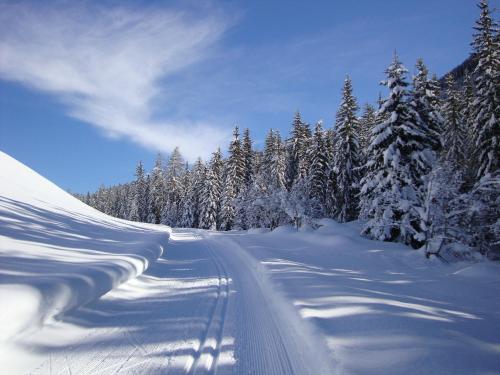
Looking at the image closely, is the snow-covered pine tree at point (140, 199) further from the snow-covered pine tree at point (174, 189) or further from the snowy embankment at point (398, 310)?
the snowy embankment at point (398, 310)

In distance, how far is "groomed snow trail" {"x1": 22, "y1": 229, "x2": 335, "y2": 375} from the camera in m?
3.85

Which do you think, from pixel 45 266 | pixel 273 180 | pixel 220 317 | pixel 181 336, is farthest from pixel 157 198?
pixel 181 336

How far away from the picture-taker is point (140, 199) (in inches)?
2709

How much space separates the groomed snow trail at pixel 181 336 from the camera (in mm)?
3846

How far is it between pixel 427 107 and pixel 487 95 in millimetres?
4290

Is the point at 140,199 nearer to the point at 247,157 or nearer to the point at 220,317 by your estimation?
the point at 247,157

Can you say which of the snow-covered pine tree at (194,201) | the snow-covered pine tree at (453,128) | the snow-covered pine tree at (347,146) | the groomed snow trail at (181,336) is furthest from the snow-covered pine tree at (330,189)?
the groomed snow trail at (181,336)

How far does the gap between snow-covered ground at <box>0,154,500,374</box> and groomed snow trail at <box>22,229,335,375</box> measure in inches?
0.9

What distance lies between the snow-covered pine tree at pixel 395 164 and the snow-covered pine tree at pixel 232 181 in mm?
27757

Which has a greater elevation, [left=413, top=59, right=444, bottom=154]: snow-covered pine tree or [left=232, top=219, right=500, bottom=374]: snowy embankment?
[left=413, top=59, right=444, bottom=154]: snow-covered pine tree

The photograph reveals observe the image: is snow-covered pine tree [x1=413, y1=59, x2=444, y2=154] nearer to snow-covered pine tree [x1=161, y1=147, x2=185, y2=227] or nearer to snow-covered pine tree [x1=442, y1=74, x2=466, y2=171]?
snow-covered pine tree [x1=442, y1=74, x2=466, y2=171]

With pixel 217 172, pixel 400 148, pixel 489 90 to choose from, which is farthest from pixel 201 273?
pixel 217 172

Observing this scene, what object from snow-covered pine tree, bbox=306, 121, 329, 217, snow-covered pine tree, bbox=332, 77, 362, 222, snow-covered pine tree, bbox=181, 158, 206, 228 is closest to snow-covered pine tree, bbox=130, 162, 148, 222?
snow-covered pine tree, bbox=181, 158, 206, 228

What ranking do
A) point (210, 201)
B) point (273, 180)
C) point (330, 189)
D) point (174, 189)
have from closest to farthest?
1. point (330, 189)
2. point (273, 180)
3. point (210, 201)
4. point (174, 189)
